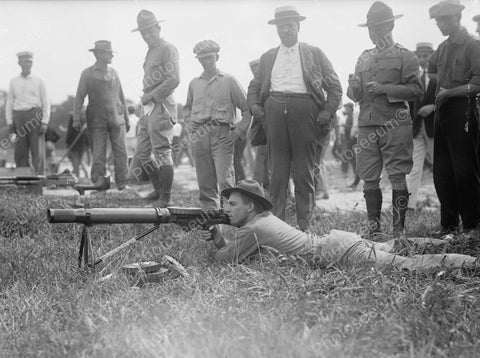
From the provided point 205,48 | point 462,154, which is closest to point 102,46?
point 205,48

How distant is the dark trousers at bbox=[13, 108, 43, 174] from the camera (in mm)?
10539

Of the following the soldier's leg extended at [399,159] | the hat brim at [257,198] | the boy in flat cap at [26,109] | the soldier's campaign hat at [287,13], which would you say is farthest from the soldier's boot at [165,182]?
the boy in flat cap at [26,109]

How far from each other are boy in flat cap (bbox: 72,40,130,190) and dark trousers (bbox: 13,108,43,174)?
130 cm

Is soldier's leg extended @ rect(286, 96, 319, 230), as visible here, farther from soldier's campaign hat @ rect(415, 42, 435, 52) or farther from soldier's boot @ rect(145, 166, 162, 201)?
soldier's campaign hat @ rect(415, 42, 435, 52)

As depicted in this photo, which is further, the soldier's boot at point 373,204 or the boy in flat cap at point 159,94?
the boy in flat cap at point 159,94

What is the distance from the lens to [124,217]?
14.3 feet

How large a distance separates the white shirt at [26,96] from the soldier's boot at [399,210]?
651 centimetres

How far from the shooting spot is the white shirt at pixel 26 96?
1058cm

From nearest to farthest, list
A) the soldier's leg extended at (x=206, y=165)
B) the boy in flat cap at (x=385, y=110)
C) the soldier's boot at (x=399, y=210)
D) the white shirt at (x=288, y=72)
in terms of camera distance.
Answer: the soldier's boot at (x=399, y=210), the boy in flat cap at (x=385, y=110), the white shirt at (x=288, y=72), the soldier's leg extended at (x=206, y=165)

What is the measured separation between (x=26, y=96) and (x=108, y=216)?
695 centimetres

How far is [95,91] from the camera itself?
31.6ft

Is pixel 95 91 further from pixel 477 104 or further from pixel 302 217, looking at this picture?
pixel 477 104

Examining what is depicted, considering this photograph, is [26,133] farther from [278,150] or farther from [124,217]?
[124,217]

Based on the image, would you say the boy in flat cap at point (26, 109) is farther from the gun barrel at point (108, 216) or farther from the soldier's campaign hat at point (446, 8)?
the soldier's campaign hat at point (446, 8)
